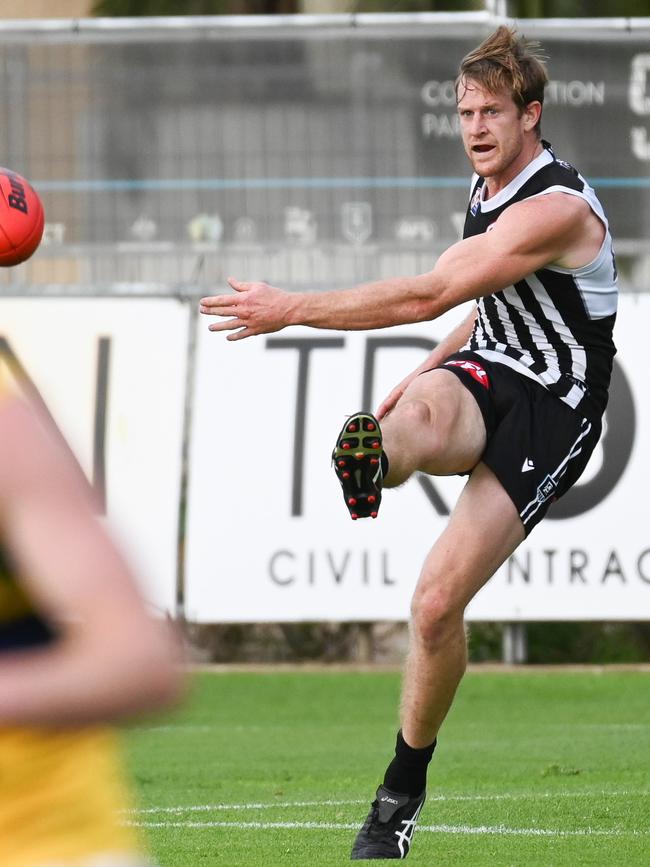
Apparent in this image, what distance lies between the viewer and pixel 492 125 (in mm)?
5551

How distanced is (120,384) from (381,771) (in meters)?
4.45

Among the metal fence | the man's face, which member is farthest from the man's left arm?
the metal fence

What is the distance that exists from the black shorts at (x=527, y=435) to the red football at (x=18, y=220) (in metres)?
1.86

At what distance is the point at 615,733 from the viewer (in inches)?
332

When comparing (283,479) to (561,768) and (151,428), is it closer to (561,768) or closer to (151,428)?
(151,428)

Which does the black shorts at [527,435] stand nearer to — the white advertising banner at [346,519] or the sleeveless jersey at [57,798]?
the sleeveless jersey at [57,798]

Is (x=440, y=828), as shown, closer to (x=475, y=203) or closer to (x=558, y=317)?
(x=558, y=317)

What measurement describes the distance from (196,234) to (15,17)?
8.42m

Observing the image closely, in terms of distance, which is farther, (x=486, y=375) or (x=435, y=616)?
(x=486, y=375)

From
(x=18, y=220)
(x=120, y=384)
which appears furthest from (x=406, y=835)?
(x=120, y=384)

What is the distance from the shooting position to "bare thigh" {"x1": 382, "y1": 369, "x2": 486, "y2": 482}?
5.16 m

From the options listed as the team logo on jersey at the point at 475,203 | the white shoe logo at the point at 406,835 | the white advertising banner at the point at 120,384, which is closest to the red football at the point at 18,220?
the team logo on jersey at the point at 475,203

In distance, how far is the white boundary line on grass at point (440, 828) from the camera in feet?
17.9

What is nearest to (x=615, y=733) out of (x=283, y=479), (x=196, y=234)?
(x=283, y=479)
